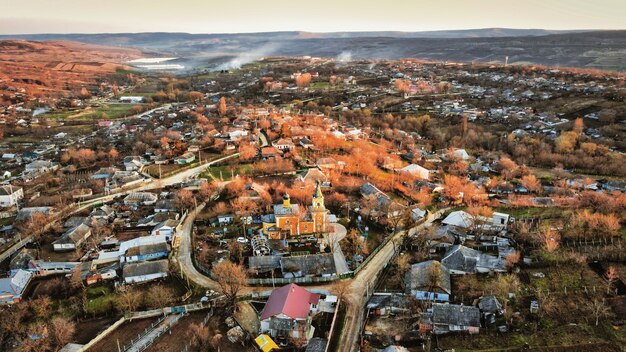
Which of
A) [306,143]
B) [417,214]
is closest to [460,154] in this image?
[306,143]

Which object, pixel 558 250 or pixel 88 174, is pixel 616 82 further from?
pixel 88 174

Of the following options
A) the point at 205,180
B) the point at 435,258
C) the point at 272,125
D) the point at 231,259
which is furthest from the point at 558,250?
the point at 272,125

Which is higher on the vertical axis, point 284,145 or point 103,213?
point 284,145

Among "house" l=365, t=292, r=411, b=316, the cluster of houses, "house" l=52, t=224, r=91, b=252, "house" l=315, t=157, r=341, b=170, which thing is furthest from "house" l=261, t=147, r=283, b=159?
"house" l=365, t=292, r=411, b=316

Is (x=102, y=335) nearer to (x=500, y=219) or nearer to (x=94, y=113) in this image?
(x=500, y=219)

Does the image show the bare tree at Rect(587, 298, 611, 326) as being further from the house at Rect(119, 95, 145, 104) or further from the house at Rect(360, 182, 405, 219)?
the house at Rect(119, 95, 145, 104)

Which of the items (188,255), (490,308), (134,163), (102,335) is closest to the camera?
(102,335)
